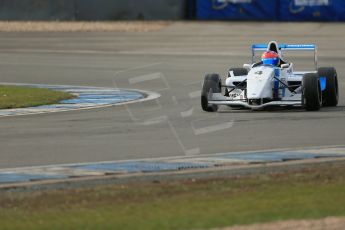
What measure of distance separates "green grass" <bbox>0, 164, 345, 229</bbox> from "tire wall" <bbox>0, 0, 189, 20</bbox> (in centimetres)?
3130

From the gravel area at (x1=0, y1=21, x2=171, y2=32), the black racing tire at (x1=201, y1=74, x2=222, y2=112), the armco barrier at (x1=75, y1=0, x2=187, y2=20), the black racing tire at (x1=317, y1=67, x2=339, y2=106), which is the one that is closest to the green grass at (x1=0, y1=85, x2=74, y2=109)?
the black racing tire at (x1=201, y1=74, x2=222, y2=112)

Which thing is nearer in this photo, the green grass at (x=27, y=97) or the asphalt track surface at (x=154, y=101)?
the asphalt track surface at (x=154, y=101)

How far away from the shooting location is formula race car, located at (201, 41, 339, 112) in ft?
59.7

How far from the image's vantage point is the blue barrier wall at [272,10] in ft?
135

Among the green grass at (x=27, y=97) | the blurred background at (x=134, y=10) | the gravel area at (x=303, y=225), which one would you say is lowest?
the blurred background at (x=134, y=10)

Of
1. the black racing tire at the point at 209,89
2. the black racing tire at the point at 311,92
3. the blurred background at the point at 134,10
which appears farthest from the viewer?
the blurred background at the point at 134,10

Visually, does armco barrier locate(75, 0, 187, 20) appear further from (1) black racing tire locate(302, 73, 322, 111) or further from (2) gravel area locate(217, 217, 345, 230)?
(2) gravel area locate(217, 217, 345, 230)

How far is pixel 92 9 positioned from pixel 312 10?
313 inches

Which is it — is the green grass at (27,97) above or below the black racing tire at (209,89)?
below

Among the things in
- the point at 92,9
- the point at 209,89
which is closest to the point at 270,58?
the point at 209,89

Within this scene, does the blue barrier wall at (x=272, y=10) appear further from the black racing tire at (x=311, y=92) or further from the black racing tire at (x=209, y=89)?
the black racing tire at (x=311, y=92)

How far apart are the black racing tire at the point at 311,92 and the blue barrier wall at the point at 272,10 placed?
23.1 meters

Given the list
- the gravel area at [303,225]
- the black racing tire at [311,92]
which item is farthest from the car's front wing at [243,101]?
the gravel area at [303,225]

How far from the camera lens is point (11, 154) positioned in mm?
14047
